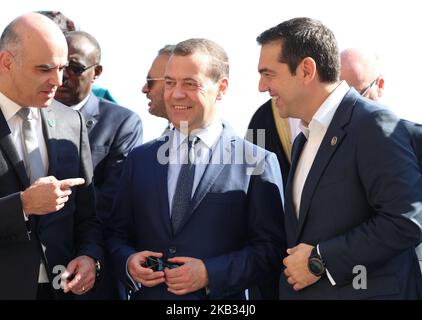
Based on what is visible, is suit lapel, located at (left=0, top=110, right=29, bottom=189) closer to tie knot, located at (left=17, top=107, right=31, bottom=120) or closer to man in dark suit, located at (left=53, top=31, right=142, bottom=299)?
tie knot, located at (left=17, top=107, right=31, bottom=120)

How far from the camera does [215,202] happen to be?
4742 millimetres

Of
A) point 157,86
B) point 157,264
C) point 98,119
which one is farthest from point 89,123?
point 157,264

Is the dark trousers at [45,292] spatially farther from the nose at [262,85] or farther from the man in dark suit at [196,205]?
the nose at [262,85]

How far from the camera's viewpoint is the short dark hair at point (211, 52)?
504 cm

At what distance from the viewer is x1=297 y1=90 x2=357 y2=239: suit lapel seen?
14.0 feet

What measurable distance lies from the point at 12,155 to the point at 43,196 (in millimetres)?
438

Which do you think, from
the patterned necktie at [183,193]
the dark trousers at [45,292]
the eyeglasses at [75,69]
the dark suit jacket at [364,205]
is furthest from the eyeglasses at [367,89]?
the dark trousers at [45,292]

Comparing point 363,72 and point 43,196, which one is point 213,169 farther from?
point 363,72

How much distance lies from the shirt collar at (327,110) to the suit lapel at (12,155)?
1.76m

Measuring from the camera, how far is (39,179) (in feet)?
14.2

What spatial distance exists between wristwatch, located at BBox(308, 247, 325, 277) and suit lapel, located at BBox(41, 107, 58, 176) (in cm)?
172

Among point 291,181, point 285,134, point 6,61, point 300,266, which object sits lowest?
point 300,266

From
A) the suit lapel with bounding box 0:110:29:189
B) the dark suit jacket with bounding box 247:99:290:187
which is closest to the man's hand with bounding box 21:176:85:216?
the suit lapel with bounding box 0:110:29:189
